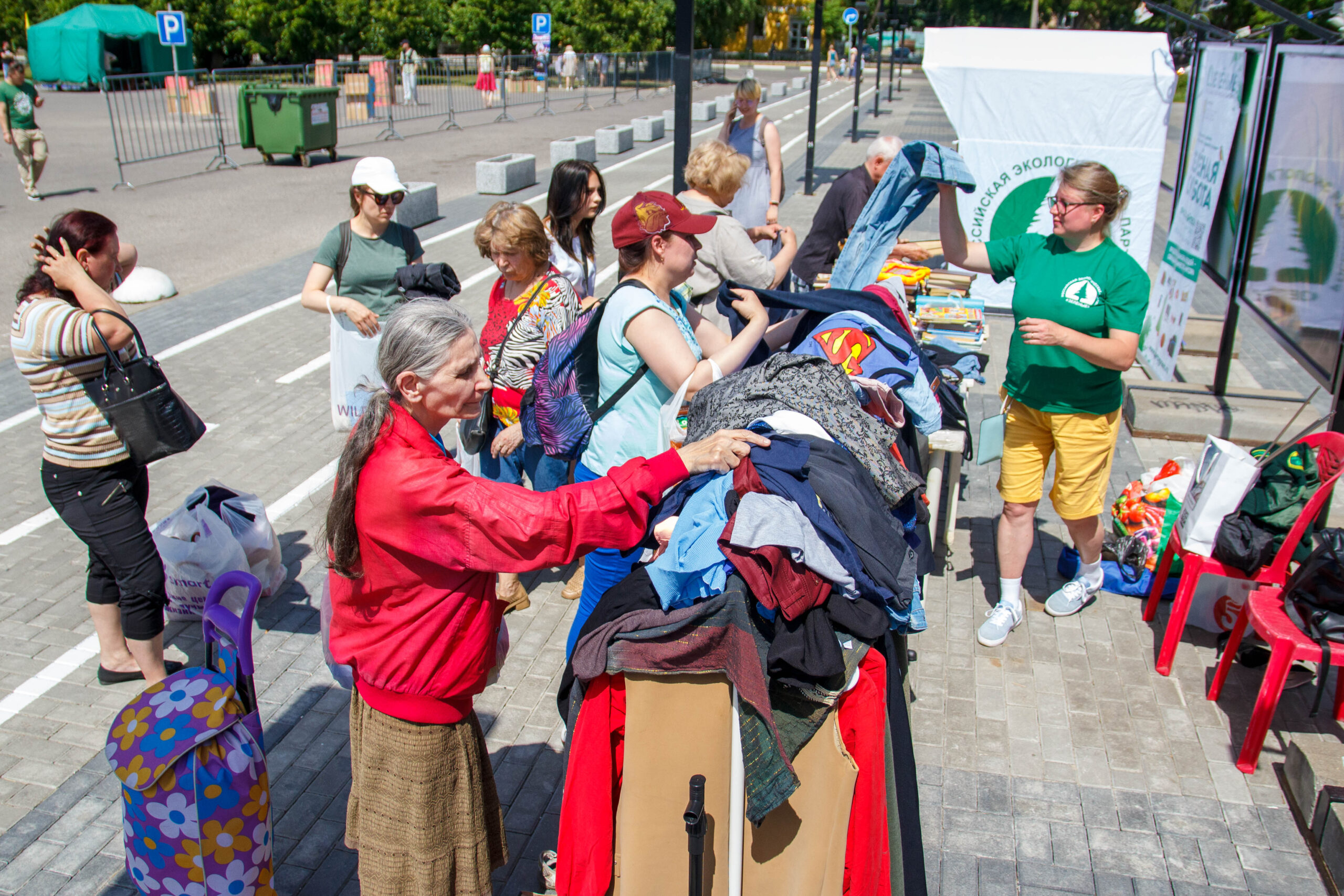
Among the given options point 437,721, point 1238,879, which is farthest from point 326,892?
point 1238,879

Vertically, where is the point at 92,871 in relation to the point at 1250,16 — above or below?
below

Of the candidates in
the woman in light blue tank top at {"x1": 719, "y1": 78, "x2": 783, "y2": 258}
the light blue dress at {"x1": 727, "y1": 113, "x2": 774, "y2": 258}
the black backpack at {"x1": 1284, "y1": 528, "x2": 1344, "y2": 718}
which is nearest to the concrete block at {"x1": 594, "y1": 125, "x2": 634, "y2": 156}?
the woman in light blue tank top at {"x1": 719, "y1": 78, "x2": 783, "y2": 258}

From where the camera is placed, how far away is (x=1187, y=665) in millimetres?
4676

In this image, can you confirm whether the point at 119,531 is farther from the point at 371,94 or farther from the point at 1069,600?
the point at 371,94

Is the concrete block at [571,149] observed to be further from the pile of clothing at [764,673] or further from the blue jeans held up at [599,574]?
the pile of clothing at [764,673]

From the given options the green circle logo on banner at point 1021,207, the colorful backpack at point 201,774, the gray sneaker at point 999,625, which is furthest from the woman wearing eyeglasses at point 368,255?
the green circle logo on banner at point 1021,207

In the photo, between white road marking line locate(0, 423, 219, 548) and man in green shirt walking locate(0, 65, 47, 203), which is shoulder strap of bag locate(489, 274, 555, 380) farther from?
man in green shirt walking locate(0, 65, 47, 203)

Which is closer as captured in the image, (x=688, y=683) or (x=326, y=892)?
(x=688, y=683)

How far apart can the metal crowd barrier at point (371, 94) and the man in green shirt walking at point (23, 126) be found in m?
1.19

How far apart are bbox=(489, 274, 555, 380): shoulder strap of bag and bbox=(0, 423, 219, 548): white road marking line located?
94.9 inches

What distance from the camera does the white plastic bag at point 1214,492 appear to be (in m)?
4.36

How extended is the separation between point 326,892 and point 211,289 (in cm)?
909

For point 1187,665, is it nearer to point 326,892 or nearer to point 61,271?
point 326,892

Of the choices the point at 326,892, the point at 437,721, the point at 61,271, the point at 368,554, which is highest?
the point at 61,271
